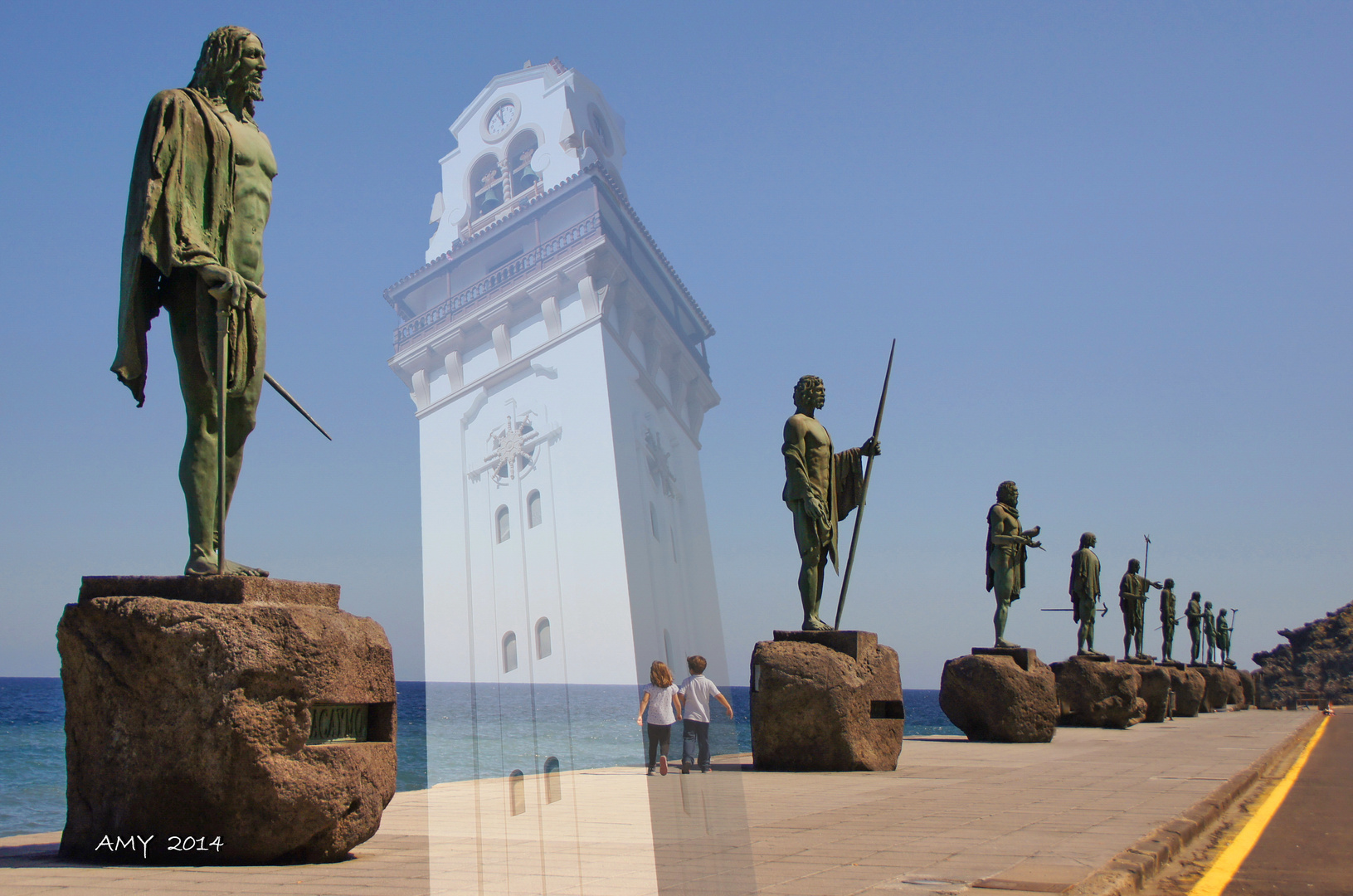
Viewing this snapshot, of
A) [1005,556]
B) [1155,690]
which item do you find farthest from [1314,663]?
[1005,556]

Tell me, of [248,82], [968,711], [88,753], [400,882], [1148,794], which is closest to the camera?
[400,882]

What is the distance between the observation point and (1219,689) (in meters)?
27.8

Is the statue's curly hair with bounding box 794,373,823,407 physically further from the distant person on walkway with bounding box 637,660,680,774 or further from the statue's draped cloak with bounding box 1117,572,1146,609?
the statue's draped cloak with bounding box 1117,572,1146,609

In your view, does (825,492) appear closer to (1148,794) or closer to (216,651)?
(1148,794)

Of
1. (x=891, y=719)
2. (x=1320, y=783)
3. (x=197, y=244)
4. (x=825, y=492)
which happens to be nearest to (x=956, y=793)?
(x=891, y=719)

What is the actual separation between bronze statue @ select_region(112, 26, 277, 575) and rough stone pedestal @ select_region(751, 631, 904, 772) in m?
4.81

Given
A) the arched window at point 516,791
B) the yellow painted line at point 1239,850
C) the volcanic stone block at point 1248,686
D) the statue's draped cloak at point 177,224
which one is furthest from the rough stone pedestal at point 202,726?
the volcanic stone block at point 1248,686

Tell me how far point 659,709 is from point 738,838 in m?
4.18

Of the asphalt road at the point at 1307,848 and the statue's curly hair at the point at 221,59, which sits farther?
the statue's curly hair at the point at 221,59

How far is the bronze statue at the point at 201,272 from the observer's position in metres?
4.09

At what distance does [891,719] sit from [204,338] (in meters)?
6.03

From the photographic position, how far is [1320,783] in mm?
8242

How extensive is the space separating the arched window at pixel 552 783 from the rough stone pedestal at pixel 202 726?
772 mm

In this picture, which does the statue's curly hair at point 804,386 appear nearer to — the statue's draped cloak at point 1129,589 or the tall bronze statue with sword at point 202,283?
the tall bronze statue with sword at point 202,283
